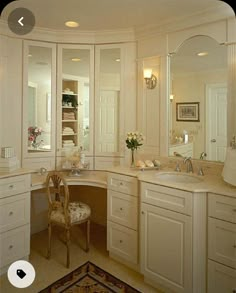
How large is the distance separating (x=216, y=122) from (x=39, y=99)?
1.98m

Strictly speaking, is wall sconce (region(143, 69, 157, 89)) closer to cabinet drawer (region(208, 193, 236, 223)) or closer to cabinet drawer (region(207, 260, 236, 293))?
cabinet drawer (region(208, 193, 236, 223))

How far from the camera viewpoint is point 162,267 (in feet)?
6.96

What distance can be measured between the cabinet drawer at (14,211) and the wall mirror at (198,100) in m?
1.60

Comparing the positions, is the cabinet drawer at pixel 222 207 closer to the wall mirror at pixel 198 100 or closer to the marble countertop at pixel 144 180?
the marble countertop at pixel 144 180

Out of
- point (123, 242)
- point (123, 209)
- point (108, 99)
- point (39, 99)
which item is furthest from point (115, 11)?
point (123, 242)

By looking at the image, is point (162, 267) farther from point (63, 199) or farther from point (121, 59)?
point (121, 59)

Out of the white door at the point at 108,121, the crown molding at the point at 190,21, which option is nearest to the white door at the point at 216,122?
the crown molding at the point at 190,21

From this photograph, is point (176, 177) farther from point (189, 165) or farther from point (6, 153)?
point (6, 153)

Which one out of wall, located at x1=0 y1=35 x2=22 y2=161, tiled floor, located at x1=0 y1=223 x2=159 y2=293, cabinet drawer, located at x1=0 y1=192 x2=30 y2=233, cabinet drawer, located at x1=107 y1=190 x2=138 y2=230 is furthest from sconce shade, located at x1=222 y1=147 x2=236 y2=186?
wall, located at x1=0 y1=35 x2=22 y2=161

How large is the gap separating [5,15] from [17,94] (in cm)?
80

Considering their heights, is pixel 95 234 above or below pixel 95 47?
below

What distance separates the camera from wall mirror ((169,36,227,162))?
93.3 inches

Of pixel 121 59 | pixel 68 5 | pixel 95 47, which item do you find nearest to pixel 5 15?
pixel 68 5

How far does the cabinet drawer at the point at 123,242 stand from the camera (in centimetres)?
242
